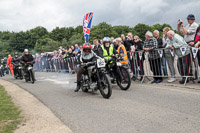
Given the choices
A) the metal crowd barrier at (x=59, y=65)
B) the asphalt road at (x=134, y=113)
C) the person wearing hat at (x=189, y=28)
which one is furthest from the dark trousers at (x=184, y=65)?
the metal crowd barrier at (x=59, y=65)

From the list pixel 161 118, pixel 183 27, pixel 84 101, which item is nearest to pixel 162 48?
pixel 183 27

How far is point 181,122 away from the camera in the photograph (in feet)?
13.6

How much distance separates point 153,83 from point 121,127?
5615 millimetres

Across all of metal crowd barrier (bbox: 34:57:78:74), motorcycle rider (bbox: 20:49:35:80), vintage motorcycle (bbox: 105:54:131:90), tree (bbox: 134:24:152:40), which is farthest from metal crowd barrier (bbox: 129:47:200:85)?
tree (bbox: 134:24:152:40)

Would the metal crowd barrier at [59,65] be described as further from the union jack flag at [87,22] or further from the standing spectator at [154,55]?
the standing spectator at [154,55]

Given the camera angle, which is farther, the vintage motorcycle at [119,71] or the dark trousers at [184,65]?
the dark trousers at [184,65]

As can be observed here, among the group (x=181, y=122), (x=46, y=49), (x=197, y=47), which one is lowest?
(x=181, y=122)

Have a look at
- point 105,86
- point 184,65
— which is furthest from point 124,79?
point 184,65

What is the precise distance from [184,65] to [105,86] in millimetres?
3413

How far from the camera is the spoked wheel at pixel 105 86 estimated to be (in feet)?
21.4

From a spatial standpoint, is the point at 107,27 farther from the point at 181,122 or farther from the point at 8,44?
the point at 181,122

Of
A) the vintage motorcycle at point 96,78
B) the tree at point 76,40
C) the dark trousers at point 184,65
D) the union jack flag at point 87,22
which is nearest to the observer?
the vintage motorcycle at point 96,78

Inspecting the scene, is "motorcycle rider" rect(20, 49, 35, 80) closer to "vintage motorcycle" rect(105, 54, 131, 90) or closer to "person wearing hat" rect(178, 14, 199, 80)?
"vintage motorcycle" rect(105, 54, 131, 90)

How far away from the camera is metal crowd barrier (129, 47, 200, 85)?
8.04m
